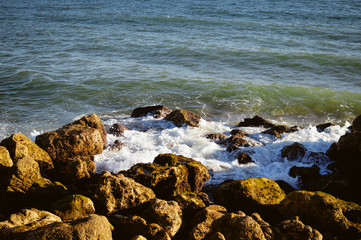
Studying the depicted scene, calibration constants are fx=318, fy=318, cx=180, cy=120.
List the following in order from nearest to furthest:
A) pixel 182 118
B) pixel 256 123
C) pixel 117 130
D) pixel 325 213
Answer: pixel 325 213
pixel 117 130
pixel 182 118
pixel 256 123

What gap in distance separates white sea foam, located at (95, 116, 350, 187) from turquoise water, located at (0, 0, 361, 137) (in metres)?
2.24

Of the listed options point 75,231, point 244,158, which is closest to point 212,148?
point 244,158

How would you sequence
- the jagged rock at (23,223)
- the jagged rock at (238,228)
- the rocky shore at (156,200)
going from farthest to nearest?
1. the rocky shore at (156,200)
2. the jagged rock at (238,228)
3. the jagged rock at (23,223)

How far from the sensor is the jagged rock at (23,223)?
463 centimetres

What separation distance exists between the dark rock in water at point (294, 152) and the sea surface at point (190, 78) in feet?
0.80

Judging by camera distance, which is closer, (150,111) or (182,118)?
(182,118)

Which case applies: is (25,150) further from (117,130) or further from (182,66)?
(182,66)

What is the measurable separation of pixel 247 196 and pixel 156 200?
2.02 m

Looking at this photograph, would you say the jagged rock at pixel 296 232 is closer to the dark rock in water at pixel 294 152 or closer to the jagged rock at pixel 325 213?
the jagged rock at pixel 325 213

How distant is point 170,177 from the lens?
23.6 feet

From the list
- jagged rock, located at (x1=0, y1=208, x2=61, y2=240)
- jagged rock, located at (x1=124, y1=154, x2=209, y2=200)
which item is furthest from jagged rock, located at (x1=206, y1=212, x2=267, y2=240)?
jagged rock, located at (x1=0, y1=208, x2=61, y2=240)

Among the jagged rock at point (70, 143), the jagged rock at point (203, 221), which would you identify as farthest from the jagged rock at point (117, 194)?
the jagged rock at point (70, 143)

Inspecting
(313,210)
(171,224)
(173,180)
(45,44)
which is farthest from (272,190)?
(45,44)

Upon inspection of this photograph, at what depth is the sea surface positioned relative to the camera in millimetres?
11367
